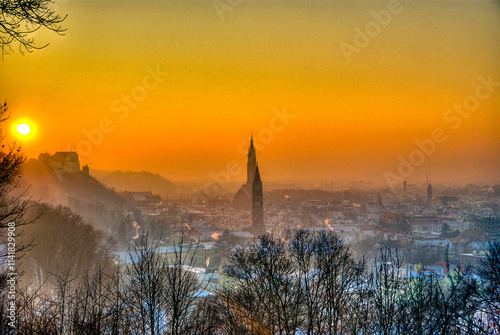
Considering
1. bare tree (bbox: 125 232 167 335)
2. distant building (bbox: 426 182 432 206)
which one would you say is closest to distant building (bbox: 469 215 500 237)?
distant building (bbox: 426 182 432 206)

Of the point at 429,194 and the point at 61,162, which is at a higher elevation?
the point at 61,162

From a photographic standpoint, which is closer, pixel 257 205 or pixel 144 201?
pixel 257 205

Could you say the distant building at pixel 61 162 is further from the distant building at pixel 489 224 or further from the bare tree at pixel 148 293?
the distant building at pixel 489 224

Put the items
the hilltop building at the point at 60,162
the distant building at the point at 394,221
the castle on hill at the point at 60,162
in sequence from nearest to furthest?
the castle on hill at the point at 60,162, the hilltop building at the point at 60,162, the distant building at the point at 394,221

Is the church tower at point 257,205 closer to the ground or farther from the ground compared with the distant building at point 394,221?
farther from the ground

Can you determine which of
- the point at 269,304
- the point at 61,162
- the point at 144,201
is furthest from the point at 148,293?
the point at 144,201

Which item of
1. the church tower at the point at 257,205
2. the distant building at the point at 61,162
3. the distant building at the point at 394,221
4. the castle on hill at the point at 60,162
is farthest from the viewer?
the distant building at the point at 394,221

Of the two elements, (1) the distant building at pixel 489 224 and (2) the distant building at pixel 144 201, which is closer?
(1) the distant building at pixel 489 224

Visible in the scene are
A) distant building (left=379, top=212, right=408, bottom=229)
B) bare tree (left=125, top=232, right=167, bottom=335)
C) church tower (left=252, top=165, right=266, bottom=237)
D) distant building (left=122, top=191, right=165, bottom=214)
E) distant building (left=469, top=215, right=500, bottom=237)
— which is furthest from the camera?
distant building (left=122, top=191, right=165, bottom=214)

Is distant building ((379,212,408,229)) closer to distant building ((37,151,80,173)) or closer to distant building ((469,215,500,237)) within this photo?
distant building ((469,215,500,237))

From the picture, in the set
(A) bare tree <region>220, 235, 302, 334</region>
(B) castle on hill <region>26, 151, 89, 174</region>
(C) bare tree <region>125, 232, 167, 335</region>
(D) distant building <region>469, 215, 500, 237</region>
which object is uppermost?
(B) castle on hill <region>26, 151, 89, 174</region>

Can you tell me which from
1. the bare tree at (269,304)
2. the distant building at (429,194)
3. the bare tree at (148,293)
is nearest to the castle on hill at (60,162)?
the bare tree at (269,304)

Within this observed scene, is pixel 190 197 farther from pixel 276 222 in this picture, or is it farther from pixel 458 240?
pixel 458 240

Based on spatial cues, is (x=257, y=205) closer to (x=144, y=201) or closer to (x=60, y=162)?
(x=60, y=162)
